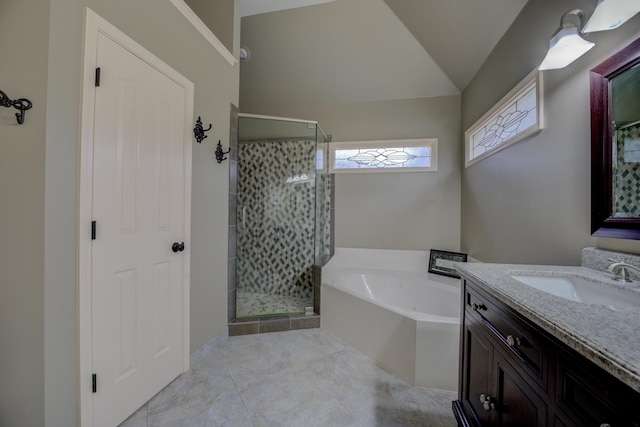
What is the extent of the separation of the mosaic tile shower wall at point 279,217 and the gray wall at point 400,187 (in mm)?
411

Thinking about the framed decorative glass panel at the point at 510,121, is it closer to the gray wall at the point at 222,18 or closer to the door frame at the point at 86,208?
the gray wall at the point at 222,18

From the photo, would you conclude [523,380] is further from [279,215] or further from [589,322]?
[279,215]

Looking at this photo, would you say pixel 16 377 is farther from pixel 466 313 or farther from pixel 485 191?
pixel 485 191

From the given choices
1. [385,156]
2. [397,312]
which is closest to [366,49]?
[385,156]

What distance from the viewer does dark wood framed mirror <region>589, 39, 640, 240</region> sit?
1007 millimetres

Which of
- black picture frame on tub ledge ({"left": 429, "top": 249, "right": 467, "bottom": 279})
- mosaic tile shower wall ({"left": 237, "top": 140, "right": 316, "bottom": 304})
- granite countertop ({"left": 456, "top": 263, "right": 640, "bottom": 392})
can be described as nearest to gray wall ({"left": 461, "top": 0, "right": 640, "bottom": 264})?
black picture frame on tub ledge ({"left": 429, "top": 249, "right": 467, "bottom": 279})

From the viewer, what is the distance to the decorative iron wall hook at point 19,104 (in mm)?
937

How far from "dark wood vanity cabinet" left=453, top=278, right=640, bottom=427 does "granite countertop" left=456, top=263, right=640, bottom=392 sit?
54 mm

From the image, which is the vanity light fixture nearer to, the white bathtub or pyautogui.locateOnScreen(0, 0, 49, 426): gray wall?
the white bathtub

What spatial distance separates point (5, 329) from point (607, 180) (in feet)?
8.56

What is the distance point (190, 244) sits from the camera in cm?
173

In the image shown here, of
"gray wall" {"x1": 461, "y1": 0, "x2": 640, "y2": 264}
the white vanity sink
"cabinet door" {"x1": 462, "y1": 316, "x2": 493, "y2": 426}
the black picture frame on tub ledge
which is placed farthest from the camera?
the black picture frame on tub ledge

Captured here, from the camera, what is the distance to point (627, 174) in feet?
3.43

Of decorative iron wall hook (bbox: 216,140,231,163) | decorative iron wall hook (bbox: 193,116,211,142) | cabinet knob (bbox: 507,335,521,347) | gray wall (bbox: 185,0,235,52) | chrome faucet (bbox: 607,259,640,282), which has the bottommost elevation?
cabinet knob (bbox: 507,335,521,347)
